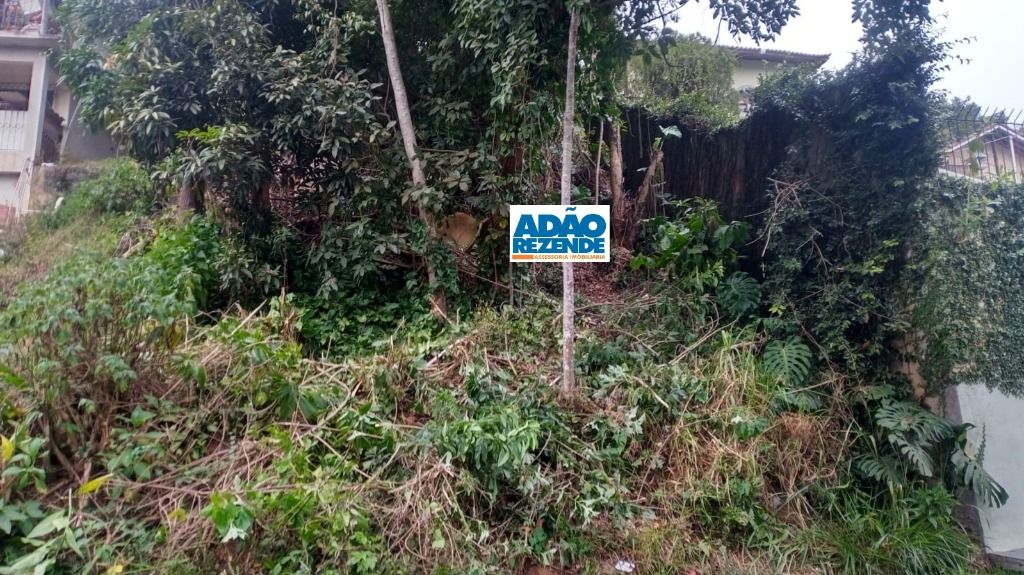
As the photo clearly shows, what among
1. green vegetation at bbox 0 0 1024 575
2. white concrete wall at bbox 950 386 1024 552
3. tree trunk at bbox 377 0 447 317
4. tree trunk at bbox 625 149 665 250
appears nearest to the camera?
green vegetation at bbox 0 0 1024 575

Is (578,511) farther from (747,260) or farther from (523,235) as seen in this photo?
(747,260)

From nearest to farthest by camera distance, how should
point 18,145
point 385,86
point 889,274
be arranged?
1. point 889,274
2. point 385,86
3. point 18,145

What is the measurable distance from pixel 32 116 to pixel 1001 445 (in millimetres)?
15087

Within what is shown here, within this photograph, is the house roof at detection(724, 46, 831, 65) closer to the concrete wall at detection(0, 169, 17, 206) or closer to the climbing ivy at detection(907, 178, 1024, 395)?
the climbing ivy at detection(907, 178, 1024, 395)

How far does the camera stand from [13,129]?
37.1 feet

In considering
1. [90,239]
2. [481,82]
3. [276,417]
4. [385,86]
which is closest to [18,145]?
[90,239]

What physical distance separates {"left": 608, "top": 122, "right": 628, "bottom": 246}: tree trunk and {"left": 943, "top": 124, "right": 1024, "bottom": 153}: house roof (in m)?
3.33

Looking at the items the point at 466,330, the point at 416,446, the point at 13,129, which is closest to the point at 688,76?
the point at 466,330

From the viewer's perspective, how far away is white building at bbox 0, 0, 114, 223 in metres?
11.1

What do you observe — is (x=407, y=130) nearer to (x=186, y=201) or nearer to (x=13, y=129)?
(x=186, y=201)

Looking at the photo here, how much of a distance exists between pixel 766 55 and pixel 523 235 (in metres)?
11.0

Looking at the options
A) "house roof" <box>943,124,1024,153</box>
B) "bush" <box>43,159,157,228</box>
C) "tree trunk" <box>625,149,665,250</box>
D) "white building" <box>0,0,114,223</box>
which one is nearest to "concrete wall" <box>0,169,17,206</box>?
"white building" <box>0,0,114,223</box>

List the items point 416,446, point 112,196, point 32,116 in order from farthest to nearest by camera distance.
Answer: point 32,116 < point 112,196 < point 416,446

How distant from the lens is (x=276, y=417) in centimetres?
385
